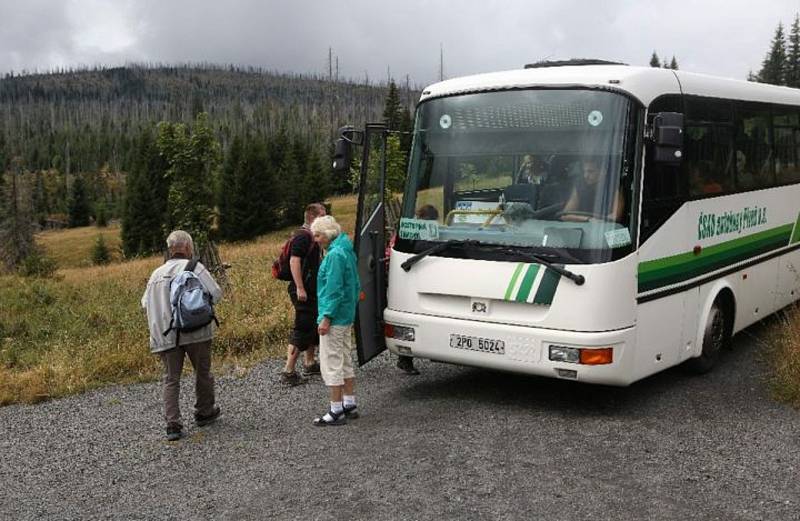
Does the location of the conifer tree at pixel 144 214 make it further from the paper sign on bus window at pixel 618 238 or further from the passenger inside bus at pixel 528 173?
the paper sign on bus window at pixel 618 238

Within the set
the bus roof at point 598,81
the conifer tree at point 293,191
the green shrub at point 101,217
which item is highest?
the bus roof at point 598,81

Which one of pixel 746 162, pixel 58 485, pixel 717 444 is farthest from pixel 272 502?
pixel 746 162

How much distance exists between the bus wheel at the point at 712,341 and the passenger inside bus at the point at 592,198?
237cm

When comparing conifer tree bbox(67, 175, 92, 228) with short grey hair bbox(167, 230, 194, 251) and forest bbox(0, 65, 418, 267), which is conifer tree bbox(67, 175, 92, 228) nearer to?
forest bbox(0, 65, 418, 267)

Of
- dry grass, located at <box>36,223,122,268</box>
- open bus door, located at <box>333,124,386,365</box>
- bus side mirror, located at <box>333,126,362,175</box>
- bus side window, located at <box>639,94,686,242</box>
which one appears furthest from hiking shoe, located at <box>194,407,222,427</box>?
dry grass, located at <box>36,223,122,268</box>

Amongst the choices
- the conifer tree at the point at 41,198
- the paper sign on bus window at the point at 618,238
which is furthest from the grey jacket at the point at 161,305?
the conifer tree at the point at 41,198

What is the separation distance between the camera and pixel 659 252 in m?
7.48

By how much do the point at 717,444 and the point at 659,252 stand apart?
1.81m

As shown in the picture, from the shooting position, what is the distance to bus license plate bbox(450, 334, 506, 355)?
23.9 feet

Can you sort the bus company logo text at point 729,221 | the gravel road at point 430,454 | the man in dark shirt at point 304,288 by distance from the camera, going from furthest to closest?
the man in dark shirt at point 304,288
the bus company logo text at point 729,221
the gravel road at point 430,454

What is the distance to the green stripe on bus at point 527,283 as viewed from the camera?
7086 mm

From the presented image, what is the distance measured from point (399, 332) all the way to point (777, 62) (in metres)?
122

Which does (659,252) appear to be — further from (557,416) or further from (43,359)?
(43,359)

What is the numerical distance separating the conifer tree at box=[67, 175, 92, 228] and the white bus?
113553 mm
